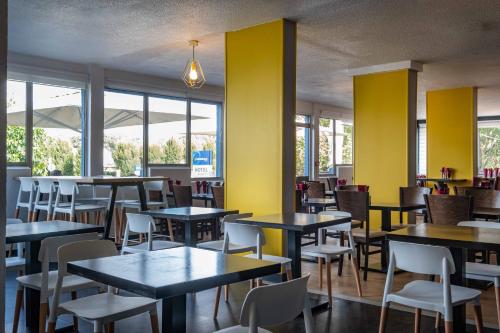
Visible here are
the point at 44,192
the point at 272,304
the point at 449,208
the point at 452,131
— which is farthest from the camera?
the point at 452,131

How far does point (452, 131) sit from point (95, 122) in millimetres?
7071

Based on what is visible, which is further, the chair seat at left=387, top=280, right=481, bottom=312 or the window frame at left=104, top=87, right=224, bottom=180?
the window frame at left=104, top=87, right=224, bottom=180

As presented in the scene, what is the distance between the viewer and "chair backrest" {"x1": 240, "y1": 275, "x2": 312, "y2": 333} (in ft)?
5.69

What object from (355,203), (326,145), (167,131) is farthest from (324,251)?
(326,145)

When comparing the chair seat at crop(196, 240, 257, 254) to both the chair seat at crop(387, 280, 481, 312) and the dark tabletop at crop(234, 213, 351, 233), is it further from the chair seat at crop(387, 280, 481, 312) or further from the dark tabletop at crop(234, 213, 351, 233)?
the chair seat at crop(387, 280, 481, 312)

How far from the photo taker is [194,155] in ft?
31.0

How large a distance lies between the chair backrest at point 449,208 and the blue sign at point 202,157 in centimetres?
549

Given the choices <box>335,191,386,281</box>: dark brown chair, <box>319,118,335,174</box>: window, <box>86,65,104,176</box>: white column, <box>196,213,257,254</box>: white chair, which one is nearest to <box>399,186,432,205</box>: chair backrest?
<box>335,191,386,281</box>: dark brown chair

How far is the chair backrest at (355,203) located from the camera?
16.4 feet

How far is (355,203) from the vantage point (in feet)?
16.8

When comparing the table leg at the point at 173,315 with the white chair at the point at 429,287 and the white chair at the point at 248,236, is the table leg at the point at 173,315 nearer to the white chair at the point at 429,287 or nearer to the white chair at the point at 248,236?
the white chair at the point at 429,287

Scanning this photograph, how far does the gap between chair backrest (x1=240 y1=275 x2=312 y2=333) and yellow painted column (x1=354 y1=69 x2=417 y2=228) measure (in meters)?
6.04

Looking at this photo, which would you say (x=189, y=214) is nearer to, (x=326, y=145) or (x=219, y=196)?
(x=219, y=196)

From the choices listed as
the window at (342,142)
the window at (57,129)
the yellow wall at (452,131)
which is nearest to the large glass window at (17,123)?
the window at (57,129)
